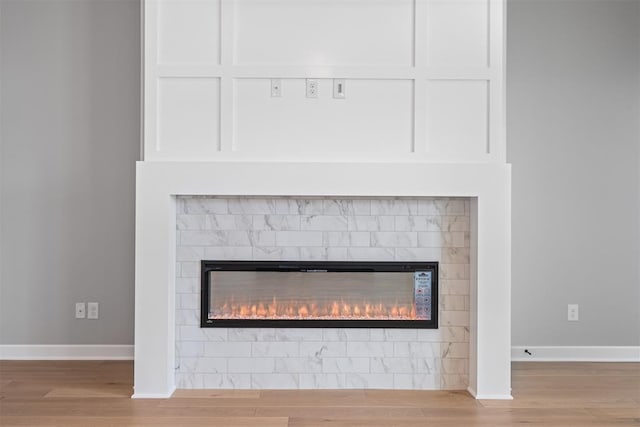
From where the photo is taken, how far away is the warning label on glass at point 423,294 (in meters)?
3.65

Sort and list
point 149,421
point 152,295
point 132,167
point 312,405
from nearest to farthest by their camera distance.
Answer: point 149,421 < point 312,405 < point 152,295 < point 132,167

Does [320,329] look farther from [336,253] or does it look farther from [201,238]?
[201,238]

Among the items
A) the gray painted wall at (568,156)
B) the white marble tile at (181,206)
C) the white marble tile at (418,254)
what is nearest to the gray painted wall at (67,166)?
the white marble tile at (181,206)

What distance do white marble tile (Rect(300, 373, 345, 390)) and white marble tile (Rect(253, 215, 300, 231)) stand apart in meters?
0.90

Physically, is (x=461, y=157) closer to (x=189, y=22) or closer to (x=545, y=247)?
(x=545, y=247)

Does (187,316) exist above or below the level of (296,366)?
above

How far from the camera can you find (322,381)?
3.64m

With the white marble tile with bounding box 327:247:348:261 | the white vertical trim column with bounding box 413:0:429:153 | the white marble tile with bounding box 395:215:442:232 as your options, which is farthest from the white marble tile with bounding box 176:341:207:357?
the white vertical trim column with bounding box 413:0:429:153

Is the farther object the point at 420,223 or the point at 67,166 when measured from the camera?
the point at 67,166

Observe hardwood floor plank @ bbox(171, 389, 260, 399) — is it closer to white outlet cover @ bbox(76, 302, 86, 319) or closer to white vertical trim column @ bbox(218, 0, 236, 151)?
white outlet cover @ bbox(76, 302, 86, 319)

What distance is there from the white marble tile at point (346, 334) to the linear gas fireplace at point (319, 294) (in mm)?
32

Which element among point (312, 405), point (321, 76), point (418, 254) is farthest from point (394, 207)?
point (312, 405)

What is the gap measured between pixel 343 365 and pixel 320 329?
0.85 ft

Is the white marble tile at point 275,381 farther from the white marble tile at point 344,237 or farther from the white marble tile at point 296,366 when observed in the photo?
the white marble tile at point 344,237
